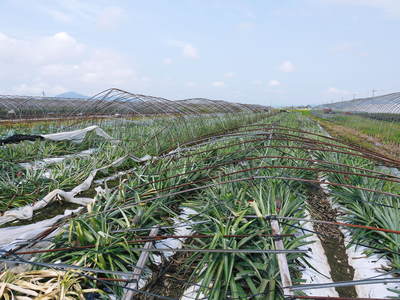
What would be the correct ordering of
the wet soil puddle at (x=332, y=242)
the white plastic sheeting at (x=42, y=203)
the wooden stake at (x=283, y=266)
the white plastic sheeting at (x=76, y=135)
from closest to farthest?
1. the wooden stake at (x=283, y=266)
2. the wet soil puddle at (x=332, y=242)
3. the white plastic sheeting at (x=42, y=203)
4. the white plastic sheeting at (x=76, y=135)

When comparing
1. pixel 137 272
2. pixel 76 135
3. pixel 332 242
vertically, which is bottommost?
pixel 332 242

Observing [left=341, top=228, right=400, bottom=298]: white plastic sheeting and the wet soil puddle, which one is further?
the wet soil puddle

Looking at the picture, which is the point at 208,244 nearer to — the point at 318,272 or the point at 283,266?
the point at 283,266

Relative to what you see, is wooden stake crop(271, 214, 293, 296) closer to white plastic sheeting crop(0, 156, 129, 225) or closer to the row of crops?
the row of crops

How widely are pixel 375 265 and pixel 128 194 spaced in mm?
2108

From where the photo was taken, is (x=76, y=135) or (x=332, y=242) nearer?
(x=332, y=242)

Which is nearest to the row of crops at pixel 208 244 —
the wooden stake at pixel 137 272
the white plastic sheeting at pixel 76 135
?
the wooden stake at pixel 137 272

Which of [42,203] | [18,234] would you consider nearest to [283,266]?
[18,234]

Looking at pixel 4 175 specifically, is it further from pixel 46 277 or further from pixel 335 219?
pixel 335 219

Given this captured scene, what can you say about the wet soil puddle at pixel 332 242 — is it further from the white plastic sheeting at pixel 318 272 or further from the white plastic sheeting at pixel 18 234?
the white plastic sheeting at pixel 18 234

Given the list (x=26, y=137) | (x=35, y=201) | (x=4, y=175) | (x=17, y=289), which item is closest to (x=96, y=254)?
(x=17, y=289)

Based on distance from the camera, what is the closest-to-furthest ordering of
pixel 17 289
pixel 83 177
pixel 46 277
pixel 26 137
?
pixel 17 289 < pixel 46 277 < pixel 83 177 < pixel 26 137

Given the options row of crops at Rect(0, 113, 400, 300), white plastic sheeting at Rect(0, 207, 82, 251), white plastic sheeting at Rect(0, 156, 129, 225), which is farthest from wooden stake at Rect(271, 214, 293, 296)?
white plastic sheeting at Rect(0, 156, 129, 225)

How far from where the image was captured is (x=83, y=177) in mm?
3424
